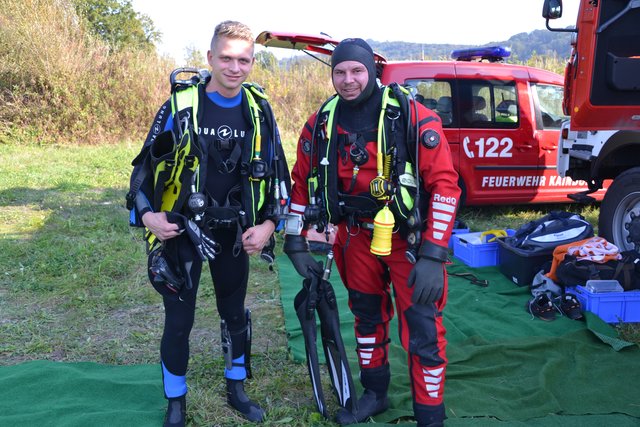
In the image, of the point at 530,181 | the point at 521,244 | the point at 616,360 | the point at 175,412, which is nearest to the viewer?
the point at 175,412

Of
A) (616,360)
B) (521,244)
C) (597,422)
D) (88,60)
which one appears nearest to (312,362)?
(597,422)

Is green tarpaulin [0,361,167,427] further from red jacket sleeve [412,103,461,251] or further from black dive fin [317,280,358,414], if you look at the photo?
red jacket sleeve [412,103,461,251]

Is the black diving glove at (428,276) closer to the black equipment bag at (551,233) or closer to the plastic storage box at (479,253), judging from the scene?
the black equipment bag at (551,233)

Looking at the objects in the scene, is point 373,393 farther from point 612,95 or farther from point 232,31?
point 612,95

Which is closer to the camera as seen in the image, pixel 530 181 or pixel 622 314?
pixel 622 314

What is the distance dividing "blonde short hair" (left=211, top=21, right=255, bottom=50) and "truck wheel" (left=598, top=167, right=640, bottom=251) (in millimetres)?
3812

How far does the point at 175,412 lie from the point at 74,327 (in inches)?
74.8

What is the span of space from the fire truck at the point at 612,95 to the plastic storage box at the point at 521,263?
26.8 inches

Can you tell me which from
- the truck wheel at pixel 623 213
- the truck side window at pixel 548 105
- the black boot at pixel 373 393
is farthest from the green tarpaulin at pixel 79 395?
the truck side window at pixel 548 105

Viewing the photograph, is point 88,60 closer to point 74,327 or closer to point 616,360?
point 74,327

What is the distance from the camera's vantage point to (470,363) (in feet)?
12.4

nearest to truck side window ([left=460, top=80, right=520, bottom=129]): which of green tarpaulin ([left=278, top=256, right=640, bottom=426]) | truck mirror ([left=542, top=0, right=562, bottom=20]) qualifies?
truck mirror ([left=542, top=0, right=562, bottom=20])

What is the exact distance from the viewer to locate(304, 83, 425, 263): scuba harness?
2627 millimetres

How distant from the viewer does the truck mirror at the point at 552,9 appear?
4.94 m
